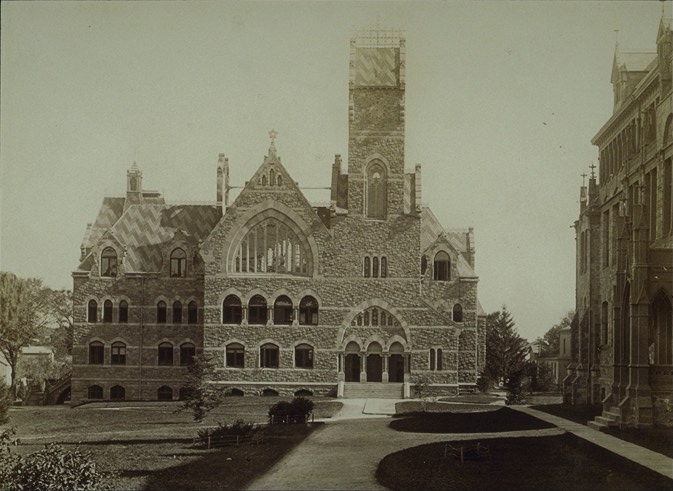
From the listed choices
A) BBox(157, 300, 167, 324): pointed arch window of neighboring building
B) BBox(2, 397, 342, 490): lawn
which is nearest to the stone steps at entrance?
BBox(2, 397, 342, 490): lawn

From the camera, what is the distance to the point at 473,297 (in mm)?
54219

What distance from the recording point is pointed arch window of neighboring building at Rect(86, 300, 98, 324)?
170 feet

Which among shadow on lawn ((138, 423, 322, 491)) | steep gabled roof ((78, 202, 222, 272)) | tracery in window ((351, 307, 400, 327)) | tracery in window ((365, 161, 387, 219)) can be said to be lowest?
shadow on lawn ((138, 423, 322, 491))

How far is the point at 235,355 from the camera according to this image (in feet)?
161

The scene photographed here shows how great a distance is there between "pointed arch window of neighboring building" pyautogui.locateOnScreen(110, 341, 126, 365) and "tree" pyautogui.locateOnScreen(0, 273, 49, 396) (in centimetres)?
478

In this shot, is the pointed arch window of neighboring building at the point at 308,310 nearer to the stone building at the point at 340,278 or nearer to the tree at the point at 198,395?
the stone building at the point at 340,278

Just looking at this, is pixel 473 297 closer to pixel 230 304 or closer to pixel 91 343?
pixel 230 304

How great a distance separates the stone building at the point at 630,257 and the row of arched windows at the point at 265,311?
1445 cm

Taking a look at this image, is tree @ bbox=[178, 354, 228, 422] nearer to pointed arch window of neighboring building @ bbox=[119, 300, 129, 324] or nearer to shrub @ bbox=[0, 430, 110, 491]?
shrub @ bbox=[0, 430, 110, 491]

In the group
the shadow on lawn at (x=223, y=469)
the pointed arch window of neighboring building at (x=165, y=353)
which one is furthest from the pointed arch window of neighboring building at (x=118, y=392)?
the shadow on lawn at (x=223, y=469)

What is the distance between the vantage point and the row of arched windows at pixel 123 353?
170ft

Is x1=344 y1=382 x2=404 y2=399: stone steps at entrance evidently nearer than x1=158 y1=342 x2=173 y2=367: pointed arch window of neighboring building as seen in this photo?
Yes

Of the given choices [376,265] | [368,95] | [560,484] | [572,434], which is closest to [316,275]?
[376,265]

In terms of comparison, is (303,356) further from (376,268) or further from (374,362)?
(376,268)
